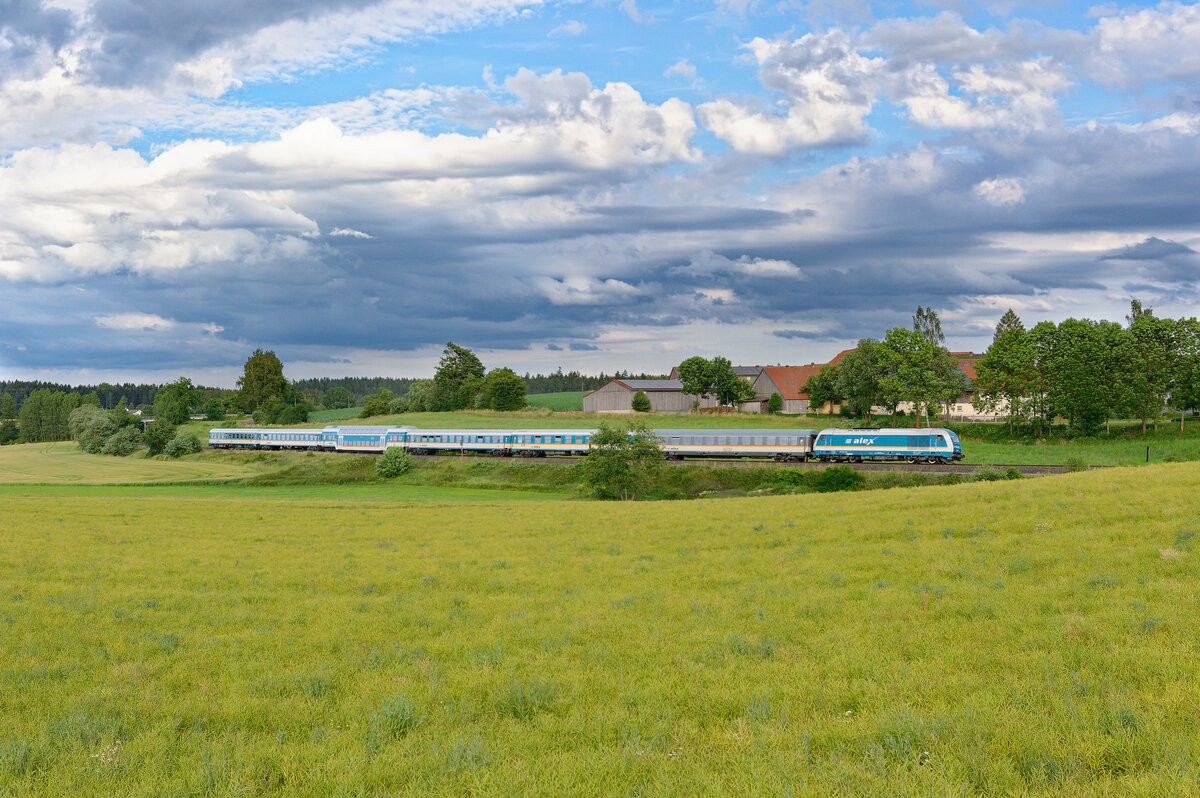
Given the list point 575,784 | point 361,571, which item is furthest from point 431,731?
→ point 361,571

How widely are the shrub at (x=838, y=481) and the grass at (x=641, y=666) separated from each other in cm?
3146

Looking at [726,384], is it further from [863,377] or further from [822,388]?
[863,377]

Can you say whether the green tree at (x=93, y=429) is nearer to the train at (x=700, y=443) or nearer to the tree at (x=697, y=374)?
the train at (x=700, y=443)

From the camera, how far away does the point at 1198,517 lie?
18000mm

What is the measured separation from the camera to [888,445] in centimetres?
6331

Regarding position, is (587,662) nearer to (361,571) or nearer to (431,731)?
(431,731)

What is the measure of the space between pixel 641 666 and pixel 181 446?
12323 cm

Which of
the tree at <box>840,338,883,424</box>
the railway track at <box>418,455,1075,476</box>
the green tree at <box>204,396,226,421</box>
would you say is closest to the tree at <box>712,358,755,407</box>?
the tree at <box>840,338,883,424</box>

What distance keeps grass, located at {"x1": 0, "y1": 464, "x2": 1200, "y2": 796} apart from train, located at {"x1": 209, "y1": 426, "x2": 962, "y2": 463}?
138 feet

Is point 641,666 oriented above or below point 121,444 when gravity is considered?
above

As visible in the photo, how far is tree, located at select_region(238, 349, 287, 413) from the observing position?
181m

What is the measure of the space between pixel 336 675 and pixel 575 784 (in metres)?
5.18

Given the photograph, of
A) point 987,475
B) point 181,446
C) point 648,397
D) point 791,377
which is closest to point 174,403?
point 181,446

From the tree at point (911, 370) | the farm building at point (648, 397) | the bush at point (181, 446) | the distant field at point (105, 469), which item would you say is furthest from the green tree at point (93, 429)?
the tree at point (911, 370)
